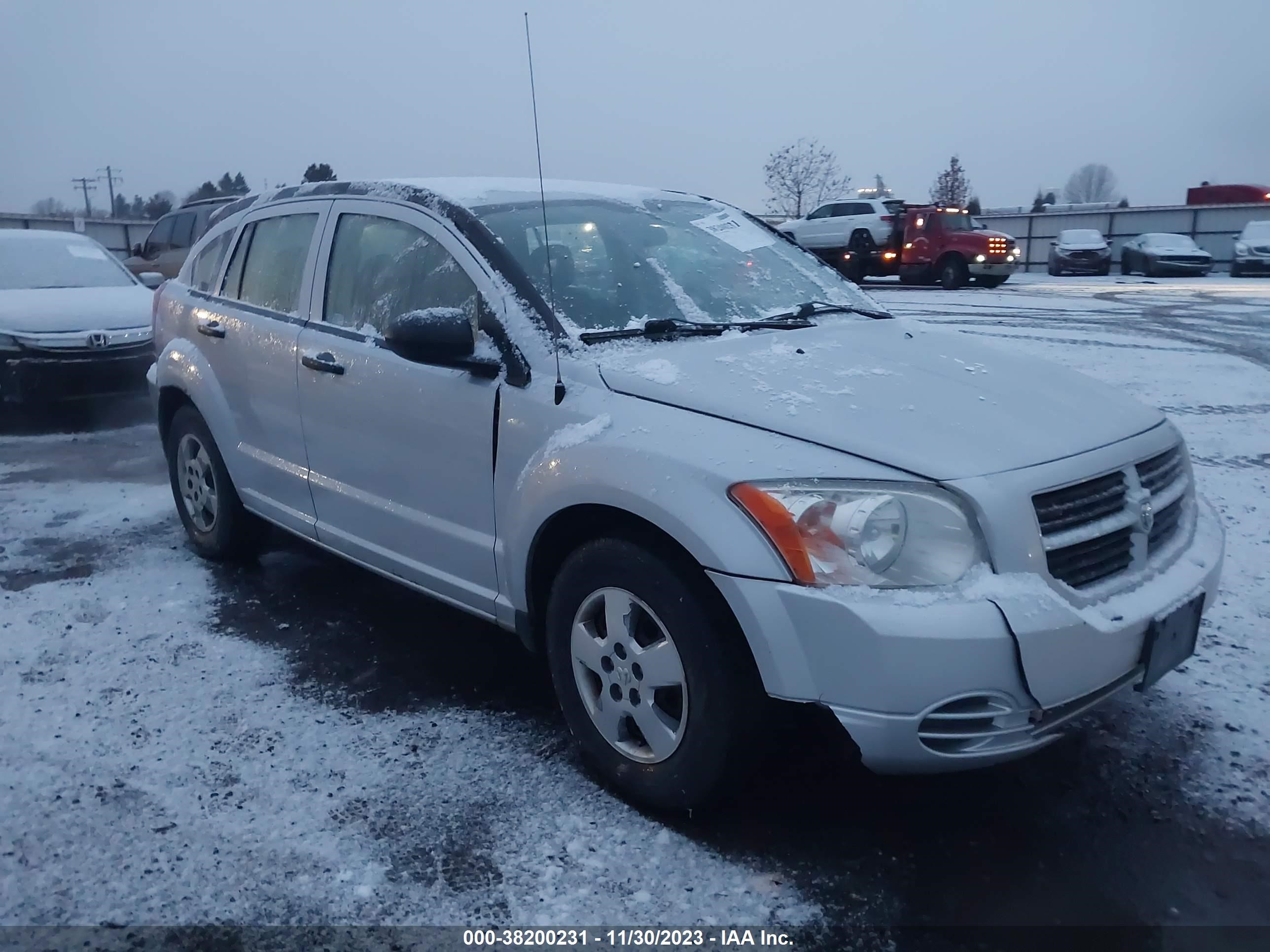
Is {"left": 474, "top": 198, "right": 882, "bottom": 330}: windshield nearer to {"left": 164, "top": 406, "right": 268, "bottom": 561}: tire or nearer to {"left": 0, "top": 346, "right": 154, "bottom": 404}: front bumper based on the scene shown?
{"left": 164, "top": 406, "right": 268, "bottom": 561}: tire

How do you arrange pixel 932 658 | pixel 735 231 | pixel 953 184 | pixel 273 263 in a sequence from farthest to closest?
pixel 953 184
pixel 273 263
pixel 735 231
pixel 932 658

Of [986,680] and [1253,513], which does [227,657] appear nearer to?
[986,680]

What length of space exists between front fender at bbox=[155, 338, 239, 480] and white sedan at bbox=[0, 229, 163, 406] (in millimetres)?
3241

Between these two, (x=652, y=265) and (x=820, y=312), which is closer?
(x=652, y=265)

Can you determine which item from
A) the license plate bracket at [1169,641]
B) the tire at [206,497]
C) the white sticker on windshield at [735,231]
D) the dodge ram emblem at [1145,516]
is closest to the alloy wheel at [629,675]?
the license plate bracket at [1169,641]

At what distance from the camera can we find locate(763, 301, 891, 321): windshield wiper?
11.9 ft

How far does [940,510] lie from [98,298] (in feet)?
28.7

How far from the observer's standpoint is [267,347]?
13.8 feet

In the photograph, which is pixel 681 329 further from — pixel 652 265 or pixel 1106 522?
pixel 1106 522

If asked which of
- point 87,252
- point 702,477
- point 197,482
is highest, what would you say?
point 87,252

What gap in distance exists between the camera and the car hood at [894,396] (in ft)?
8.43

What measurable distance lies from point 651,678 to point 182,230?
1392 cm

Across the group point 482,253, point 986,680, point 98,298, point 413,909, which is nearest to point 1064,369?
point 986,680

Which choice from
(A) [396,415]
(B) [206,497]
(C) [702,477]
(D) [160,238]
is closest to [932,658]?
(C) [702,477]
